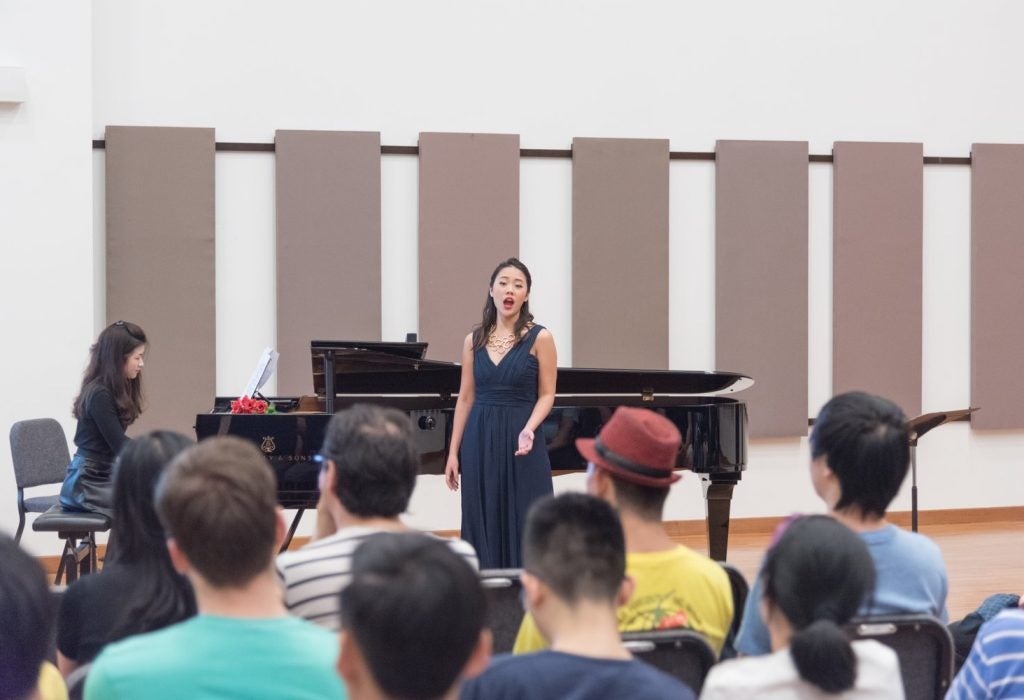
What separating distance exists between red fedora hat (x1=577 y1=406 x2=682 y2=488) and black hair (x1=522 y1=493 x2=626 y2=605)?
399 millimetres

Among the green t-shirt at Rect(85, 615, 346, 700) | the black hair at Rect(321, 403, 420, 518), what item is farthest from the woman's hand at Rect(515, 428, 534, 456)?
the green t-shirt at Rect(85, 615, 346, 700)

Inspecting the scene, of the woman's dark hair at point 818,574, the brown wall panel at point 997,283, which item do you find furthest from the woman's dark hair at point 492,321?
the brown wall panel at point 997,283

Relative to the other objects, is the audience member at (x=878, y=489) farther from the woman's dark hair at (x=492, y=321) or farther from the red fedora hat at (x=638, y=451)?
the woman's dark hair at (x=492, y=321)

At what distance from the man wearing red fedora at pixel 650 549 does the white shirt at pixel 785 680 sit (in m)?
0.34

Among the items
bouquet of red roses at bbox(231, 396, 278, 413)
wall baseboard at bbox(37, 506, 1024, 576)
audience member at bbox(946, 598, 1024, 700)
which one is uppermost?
bouquet of red roses at bbox(231, 396, 278, 413)

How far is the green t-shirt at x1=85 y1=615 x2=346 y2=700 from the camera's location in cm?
137

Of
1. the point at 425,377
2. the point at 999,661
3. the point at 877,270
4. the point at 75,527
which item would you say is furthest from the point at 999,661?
the point at 877,270

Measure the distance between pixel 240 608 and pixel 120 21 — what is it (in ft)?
17.0

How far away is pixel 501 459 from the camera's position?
4.31 metres

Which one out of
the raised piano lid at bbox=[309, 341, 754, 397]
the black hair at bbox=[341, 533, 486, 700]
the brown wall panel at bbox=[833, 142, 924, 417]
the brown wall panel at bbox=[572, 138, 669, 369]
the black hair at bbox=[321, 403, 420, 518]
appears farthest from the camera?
the brown wall panel at bbox=[833, 142, 924, 417]

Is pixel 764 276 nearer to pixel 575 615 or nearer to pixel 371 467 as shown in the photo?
pixel 371 467

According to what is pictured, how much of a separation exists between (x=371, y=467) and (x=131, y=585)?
1.46ft

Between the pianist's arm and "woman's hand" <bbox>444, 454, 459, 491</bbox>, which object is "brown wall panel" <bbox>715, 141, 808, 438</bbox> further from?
"woman's hand" <bbox>444, 454, 459, 491</bbox>

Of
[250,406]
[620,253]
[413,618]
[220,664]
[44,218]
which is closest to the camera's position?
[413,618]
